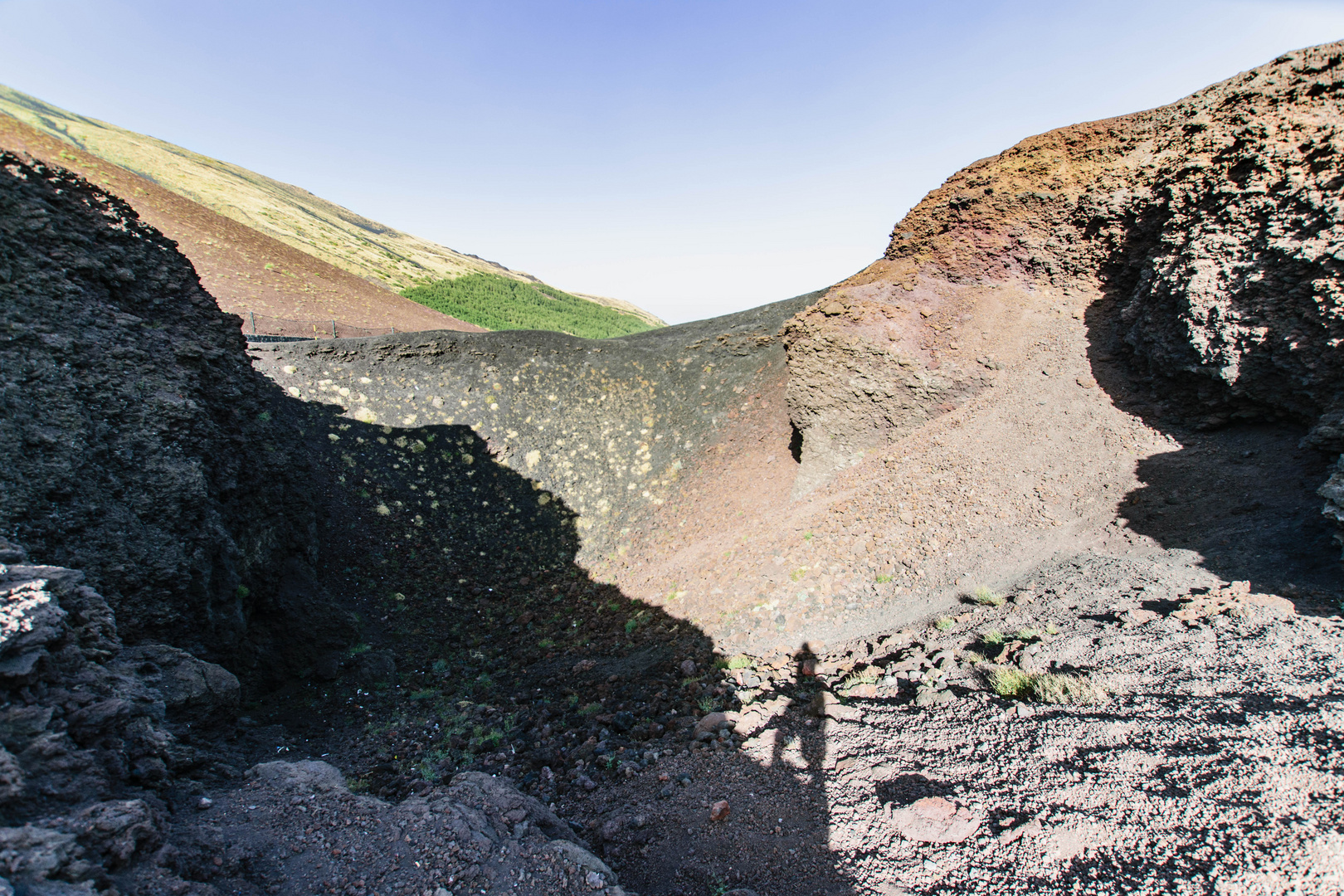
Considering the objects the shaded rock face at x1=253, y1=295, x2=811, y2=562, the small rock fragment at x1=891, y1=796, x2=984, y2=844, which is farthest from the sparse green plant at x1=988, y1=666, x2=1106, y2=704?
the shaded rock face at x1=253, y1=295, x2=811, y2=562

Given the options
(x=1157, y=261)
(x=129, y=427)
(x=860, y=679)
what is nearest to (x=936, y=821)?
(x=860, y=679)

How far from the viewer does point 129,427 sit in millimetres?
4582

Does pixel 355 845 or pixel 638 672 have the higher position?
pixel 355 845

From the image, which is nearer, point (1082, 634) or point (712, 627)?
point (1082, 634)

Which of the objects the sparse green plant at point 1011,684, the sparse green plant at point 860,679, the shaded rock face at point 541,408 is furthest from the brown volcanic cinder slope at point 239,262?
the sparse green plant at point 1011,684

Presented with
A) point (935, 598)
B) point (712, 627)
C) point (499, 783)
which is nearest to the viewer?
point (499, 783)

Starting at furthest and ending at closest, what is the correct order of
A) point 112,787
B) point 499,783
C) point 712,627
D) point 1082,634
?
point 712,627 < point 1082,634 < point 499,783 < point 112,787

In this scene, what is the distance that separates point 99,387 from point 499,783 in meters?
4.60

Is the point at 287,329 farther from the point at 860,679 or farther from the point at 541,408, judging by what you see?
the point at 860,679

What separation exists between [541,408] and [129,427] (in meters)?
8.13

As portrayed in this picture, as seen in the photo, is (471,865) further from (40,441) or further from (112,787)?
(40,441)

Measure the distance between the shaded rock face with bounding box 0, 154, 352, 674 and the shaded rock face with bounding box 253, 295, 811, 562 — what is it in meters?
4.21

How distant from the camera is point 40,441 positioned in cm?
398

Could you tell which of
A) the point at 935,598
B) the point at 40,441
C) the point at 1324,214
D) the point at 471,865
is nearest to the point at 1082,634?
the point at 935,598
